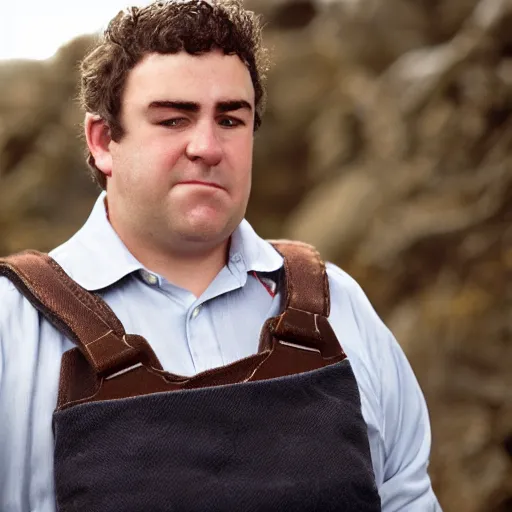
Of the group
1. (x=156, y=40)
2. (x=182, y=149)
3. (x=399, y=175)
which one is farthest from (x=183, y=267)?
(x=399, y=175)

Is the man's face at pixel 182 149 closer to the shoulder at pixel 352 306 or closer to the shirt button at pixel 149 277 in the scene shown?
the shirt button at pixel 149 277

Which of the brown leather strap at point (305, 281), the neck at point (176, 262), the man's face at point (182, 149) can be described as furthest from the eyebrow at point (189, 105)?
the brown leather strap at point (305, 281)

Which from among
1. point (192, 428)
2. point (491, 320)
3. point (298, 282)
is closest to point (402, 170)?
point (491, 320)

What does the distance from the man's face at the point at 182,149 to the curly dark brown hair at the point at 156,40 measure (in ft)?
0.08

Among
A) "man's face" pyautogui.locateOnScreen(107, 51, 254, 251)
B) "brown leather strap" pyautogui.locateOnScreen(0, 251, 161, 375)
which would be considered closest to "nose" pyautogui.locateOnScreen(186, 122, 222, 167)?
"man's face" pyautogui.locateOnScreen(107, 51, 254, 251)

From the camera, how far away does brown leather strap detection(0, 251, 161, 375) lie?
173 centimetres

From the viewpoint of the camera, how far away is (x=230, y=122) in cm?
199

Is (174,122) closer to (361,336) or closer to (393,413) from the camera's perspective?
(361,336)

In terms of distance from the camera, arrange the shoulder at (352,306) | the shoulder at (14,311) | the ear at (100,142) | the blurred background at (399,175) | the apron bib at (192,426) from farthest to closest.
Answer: the blurred background at (399,175)
the shoulder at (352,306)
the ear at (100,142)
the shoulder at (14,311)
the apron bib at (192,426)

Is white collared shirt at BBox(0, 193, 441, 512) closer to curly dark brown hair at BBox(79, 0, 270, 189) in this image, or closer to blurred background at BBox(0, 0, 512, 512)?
curly dark brown hair at BBox(79, 0, 270, 189)

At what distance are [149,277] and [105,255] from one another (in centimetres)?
11

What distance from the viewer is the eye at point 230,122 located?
198cm

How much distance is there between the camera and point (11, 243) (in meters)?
6.68

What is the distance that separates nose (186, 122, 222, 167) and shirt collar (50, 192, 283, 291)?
28 cm
